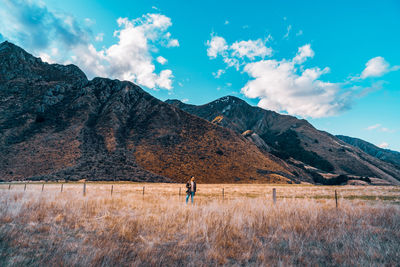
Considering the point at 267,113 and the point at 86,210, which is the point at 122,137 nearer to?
the point at 86,210

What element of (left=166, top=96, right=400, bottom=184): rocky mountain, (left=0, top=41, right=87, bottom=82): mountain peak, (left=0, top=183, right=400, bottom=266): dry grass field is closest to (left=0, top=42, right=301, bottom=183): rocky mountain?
(left=0, top=41, right=87, bottom=82): mountain peak

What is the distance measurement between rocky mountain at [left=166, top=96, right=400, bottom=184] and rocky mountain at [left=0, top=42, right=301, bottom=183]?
29732 mm

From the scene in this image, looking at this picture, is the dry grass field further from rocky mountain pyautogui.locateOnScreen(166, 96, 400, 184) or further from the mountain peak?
the mountain peak

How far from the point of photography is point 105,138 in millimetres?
66750

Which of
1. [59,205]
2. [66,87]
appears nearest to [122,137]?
[66,87]

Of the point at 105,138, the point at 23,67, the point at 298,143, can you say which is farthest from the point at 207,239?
the point at 298,143

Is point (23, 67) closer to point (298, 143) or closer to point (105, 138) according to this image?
point (105, 138)

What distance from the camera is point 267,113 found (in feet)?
620

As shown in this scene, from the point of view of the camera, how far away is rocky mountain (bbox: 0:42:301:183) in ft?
174

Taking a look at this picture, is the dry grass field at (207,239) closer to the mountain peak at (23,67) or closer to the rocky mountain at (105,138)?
the rocky mountain at (105,138)

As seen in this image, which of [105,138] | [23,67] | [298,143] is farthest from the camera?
[298,143]

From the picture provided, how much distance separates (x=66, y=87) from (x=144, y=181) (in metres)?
60.1

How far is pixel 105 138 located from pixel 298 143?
11657 centimetres

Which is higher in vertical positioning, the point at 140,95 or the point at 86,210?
the point at 140,95
